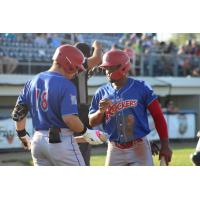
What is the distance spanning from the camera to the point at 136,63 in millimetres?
20375

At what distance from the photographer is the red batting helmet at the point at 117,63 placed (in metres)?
6.12

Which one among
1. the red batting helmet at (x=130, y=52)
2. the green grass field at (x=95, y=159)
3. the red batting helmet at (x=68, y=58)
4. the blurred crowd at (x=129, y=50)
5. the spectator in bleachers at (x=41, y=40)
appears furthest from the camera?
the red batting helmet at (x=130, y=52)

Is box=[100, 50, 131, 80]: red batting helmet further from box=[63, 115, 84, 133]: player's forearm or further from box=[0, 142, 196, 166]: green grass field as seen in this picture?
box=[0, 142, 196, 166]: green grass field

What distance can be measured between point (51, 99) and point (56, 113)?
14 centimetres

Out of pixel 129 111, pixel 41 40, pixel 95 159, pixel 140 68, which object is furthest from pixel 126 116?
pixel 140 68

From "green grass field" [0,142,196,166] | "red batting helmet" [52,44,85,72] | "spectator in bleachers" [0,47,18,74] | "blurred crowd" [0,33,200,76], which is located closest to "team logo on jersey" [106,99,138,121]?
"red batting helmet" [52,44,85,72]

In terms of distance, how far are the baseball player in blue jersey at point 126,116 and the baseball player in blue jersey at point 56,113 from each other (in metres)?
0.57

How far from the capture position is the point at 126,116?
19.9 feet

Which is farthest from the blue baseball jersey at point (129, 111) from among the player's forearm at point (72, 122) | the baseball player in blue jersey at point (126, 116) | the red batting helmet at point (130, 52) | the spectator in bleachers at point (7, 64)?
the red batting helmet at point (130, 52)

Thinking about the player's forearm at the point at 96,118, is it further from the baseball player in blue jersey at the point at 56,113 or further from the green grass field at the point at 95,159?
the green grass field at the point at 95,159

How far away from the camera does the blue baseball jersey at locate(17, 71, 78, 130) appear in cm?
536

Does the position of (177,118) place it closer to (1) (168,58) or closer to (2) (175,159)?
(1) (168,58)

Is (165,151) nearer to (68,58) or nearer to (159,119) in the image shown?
(159,119)
